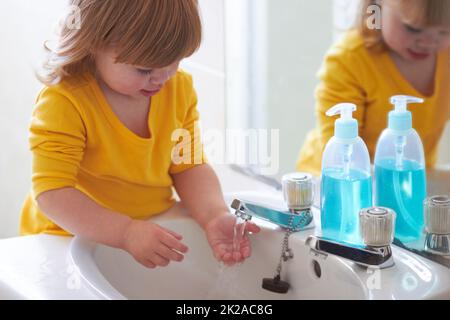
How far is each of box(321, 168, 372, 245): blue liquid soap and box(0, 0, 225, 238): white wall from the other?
38 cm

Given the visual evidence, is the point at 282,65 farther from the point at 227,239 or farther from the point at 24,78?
the point at 24,78

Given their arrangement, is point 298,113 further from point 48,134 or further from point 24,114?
point 24,114

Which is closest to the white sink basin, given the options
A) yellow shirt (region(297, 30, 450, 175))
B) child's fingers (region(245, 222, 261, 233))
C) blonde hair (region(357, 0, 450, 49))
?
child's fingers (region(245, 222, 261, 233))

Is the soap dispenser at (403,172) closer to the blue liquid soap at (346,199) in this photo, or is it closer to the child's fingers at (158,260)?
the blue liquid soap at (346,199)

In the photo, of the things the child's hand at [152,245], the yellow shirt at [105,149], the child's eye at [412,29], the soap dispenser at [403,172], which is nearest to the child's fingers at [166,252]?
the child's hand at [152,245]

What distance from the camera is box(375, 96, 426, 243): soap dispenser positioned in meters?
0.75

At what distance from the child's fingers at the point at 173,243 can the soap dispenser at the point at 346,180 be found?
156 millimetres

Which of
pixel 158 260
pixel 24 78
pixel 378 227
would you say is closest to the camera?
pixel 378 227

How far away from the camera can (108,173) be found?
875 mm

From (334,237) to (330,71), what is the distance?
20 centimetres

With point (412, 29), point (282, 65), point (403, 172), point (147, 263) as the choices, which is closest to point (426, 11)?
point (412, 29)

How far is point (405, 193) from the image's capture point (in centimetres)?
76

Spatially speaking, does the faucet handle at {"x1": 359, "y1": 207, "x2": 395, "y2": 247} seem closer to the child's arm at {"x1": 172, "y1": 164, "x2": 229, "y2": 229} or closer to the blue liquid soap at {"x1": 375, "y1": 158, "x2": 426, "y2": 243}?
the blue liquid soap at {"x1": 375, "y1": 158, "x2": 426, "y2": 243}

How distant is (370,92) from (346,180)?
0.38ft
